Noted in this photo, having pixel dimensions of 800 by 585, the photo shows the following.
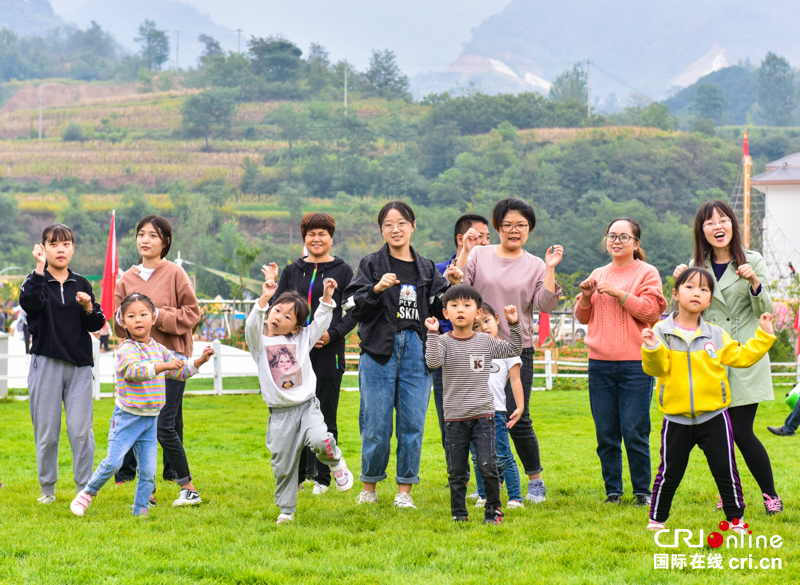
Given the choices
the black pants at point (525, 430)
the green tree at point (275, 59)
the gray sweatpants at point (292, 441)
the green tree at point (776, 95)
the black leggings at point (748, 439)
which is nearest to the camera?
the black leggings at point (748, 439)

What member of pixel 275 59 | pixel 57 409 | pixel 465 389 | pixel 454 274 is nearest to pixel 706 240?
pixel 454 274

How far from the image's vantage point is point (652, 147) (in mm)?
81125

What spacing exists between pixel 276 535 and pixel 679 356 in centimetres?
214

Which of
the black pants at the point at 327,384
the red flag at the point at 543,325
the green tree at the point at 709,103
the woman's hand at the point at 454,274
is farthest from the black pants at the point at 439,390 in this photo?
the green tree at the point at 709,103

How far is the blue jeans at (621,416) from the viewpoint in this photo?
461 centimetres

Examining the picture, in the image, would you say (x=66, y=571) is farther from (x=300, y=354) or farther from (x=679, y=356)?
(x=679, y=356)

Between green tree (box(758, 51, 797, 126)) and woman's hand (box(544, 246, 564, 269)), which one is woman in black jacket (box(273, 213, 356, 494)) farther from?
green tree (box(758, 51, 797, 126))

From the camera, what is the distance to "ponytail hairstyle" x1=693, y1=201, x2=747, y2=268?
434cm

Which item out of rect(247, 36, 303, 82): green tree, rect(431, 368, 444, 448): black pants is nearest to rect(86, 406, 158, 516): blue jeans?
rect(431, 368, 444, 448): black pants

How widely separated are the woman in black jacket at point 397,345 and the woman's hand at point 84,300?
1.51m

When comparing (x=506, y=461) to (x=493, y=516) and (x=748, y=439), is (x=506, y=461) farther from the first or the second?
(x=748, y=439)

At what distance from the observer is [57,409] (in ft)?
15.7

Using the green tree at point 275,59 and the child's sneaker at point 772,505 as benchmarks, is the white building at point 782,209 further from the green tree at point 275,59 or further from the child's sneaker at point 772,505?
the green tree at point 275,59

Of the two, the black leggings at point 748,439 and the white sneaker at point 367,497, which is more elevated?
the black leggings at point 748,439
